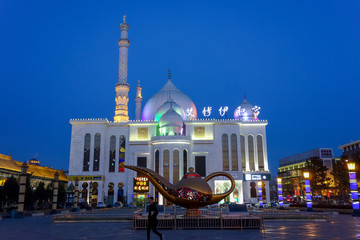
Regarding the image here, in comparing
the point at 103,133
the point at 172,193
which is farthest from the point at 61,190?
the point at 172,193

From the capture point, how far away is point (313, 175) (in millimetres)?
52312

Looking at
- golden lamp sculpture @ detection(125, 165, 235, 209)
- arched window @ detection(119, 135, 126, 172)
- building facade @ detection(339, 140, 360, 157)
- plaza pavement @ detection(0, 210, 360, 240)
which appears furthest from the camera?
building facade @ detection(339, 140, 360, 157)

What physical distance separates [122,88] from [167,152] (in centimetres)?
1479

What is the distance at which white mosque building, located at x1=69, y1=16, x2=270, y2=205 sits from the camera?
49812 mm

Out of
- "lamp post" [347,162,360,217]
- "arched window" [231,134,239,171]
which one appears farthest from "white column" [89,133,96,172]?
"lamp post" [347,162,360,217]

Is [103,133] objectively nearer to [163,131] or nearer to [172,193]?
[163,131]

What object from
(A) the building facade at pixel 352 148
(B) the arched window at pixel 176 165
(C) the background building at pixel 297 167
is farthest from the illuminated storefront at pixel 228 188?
(A) the building facade at pixel 352 148

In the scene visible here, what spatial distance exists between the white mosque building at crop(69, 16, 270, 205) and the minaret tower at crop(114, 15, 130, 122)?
1.37m

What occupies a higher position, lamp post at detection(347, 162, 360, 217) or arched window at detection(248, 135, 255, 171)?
arched window at detection(248, 135, 255, 171)

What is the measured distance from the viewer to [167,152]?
162 feet

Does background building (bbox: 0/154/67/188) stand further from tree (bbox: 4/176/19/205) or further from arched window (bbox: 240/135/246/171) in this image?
arched window (bbox: 240/135/246/171)

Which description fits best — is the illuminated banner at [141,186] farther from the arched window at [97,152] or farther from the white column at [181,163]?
the arched window at [97,152]

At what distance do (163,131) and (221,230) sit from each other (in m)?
37.1

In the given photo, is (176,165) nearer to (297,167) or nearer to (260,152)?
(260,152)
